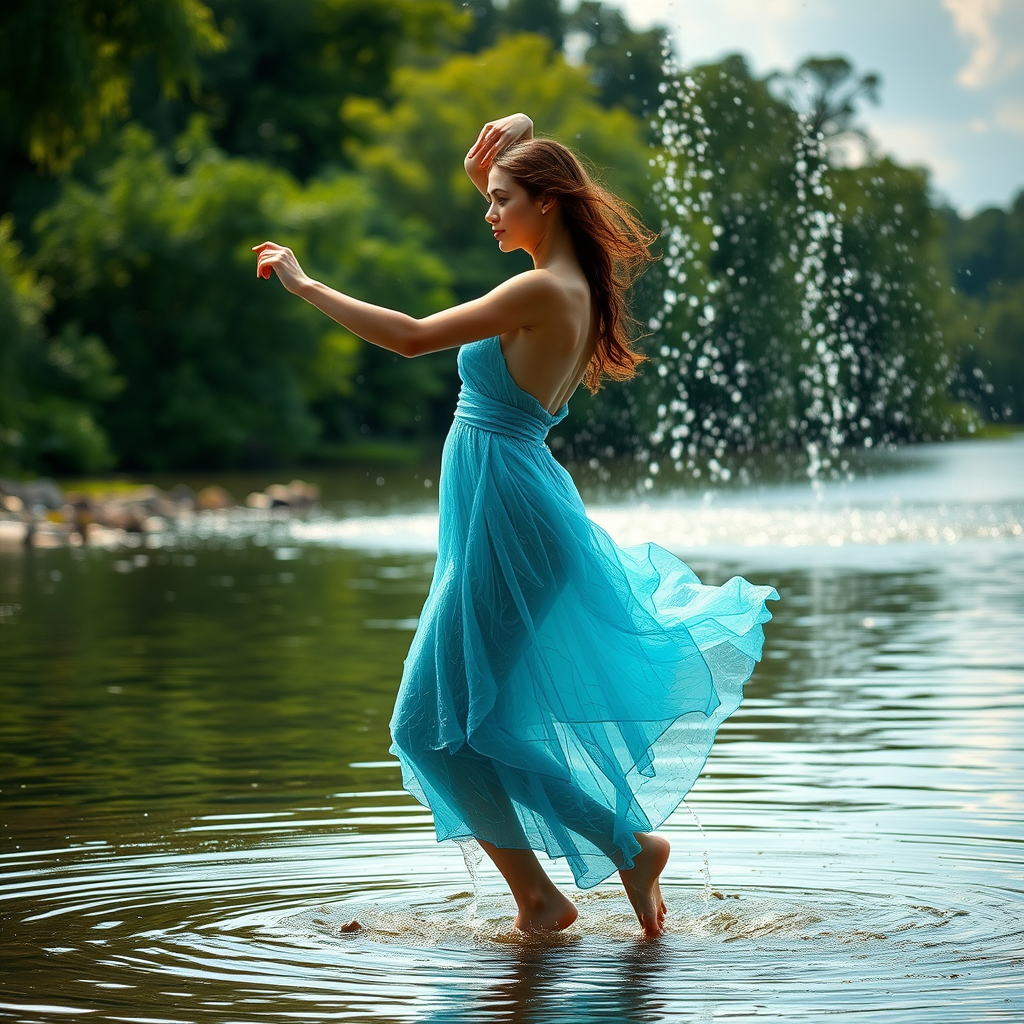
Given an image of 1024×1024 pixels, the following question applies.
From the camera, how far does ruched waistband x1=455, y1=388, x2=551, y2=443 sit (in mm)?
5031

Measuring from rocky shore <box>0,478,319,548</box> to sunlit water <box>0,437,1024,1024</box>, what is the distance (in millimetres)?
8436

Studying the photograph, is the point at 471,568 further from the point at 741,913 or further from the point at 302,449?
the point at 302,449

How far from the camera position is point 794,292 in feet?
125

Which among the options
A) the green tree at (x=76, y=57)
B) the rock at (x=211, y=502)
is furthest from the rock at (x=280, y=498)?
the green tree at (x=76, y=57)

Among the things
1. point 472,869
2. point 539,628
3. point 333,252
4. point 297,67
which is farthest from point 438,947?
point 297,67

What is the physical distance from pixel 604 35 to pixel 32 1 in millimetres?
71258

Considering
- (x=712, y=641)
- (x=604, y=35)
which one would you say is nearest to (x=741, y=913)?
(x=712, y=641)

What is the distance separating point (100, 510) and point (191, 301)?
1822cm

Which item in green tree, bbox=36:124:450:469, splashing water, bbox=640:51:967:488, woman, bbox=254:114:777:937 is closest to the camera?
woman, bbox=254:114:777:937

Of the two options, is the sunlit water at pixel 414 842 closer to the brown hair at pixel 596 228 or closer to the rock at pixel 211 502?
the brown hair at pixel 596 228

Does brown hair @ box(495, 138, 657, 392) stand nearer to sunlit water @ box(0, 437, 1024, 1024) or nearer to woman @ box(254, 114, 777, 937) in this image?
woman @ box(254, 114, 777, 937)

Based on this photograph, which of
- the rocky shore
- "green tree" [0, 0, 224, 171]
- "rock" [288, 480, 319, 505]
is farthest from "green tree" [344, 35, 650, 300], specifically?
"green tree" [0, 0, 224, 171]

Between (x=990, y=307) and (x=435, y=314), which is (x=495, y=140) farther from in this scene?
(x=990, y=307)

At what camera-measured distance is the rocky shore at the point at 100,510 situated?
2238 centimetres
